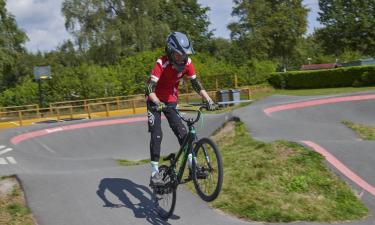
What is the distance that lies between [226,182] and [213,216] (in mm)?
1222

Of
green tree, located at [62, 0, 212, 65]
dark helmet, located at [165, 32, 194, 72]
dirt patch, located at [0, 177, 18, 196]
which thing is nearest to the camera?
dark helmet, located at [165, 32, 194, 72]

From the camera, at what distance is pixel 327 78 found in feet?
132

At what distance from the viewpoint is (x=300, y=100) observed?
19.2m

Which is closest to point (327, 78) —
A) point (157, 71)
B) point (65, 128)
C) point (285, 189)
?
point (65, 128)

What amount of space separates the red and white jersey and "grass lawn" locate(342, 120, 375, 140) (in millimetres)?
8976

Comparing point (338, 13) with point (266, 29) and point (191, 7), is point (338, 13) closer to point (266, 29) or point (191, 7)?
point (266, 29)

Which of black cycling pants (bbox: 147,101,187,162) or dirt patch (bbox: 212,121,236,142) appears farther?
dirt patch (bbox: 212,121,236,142)

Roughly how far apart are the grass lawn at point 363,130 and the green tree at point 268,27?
39.9 metres

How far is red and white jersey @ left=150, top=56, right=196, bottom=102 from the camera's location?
560cm

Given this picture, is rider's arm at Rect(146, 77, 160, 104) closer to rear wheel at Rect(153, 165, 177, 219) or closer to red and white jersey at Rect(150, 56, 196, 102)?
red and white jersey at Rect(150, 56, 196, 102)

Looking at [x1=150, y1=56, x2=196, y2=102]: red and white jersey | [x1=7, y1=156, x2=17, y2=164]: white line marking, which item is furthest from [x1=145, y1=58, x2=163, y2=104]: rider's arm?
[x1=7, y1=156, x2=17, y2=164]: white line marking

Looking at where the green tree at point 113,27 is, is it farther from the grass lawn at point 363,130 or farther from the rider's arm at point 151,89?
the rider's arm at point 151,89

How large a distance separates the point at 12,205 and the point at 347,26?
58991mm

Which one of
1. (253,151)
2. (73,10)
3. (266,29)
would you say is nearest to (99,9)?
(73,10)
